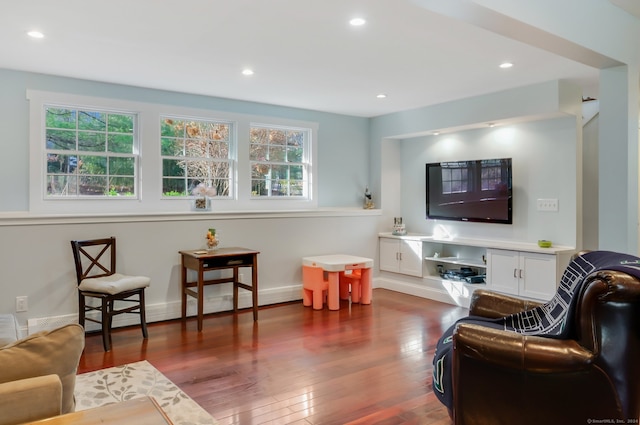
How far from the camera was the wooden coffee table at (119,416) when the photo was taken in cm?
120

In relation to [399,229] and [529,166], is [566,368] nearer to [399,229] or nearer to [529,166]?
[529,166]

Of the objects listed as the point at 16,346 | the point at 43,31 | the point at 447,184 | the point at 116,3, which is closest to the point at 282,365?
the point at 16,346

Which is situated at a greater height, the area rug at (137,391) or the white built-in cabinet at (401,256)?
the white built-in cabinet at (401,256)

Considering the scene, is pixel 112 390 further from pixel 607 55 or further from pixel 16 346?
pixel 607 55

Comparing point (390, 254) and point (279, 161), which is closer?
point (279, 161)

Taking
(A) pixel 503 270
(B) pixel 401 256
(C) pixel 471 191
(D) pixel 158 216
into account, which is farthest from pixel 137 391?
(C) pixel 471 191

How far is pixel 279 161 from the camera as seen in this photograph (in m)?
5.88

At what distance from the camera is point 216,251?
466 centimetres

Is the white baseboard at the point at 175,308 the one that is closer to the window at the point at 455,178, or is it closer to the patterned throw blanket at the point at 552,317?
the window at the point at 455,178

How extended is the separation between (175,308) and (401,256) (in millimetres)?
2944

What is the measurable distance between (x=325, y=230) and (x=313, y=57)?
256cm

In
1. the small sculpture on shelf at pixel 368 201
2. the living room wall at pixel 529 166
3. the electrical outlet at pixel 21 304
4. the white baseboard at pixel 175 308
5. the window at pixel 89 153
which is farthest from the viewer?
the small sculpture on shelf at pixel 368 201

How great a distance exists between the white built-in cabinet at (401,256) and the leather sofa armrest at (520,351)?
12.1 feet

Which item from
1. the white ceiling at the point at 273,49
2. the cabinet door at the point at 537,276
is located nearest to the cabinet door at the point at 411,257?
the cabinet door at the point at 537,276
